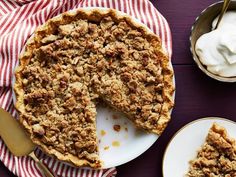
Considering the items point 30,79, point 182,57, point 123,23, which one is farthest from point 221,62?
point 30,79

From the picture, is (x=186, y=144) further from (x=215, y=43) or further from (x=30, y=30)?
(x=30, y=30)

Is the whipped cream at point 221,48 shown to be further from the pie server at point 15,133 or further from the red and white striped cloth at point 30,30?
the pie server at point 15,133

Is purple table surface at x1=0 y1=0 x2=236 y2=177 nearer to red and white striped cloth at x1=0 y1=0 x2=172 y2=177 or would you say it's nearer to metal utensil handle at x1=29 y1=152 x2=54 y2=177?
red and white striped cloth at x1=0 y1=0 x2=172 y2=177

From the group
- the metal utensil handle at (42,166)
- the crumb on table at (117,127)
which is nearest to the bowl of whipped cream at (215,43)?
the crumb on table at (117,127)

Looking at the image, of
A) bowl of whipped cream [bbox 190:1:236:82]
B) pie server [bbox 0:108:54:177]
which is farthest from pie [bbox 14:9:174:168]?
bowl of whipped cream [bbox 190:1:236:82]

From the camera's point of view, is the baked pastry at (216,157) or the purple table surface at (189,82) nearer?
the baked pastry at (216,157)

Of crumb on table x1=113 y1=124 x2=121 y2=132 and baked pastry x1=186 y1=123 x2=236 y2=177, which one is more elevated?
crumb on table x1=113 y1=124 x2=121 y2=132

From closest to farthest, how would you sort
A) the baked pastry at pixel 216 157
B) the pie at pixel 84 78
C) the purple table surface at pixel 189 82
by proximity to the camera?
the pie at pixel 84 78 < the baked pastry at pixel 216 157 < the purple table surface at pixel 189 82
